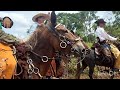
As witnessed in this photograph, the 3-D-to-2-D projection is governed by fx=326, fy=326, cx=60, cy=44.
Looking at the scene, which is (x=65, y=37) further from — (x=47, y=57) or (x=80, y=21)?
(x=80, y=21)

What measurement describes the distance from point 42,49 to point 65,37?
55 centimetres

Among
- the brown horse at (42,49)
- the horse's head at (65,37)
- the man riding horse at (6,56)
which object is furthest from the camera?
the horse's head at (65,37)

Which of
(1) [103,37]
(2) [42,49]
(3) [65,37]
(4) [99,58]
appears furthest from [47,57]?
(4) [99,58]

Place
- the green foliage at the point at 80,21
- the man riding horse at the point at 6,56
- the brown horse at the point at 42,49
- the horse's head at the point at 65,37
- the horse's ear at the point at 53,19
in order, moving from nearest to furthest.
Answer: the man riding horse at the point at 6,56 < the brown horse at the point at 42,49 < the horse's ear at the point at 53,19 < the horse's head at the point at 65,37 < the green foliage at the point at 80,21

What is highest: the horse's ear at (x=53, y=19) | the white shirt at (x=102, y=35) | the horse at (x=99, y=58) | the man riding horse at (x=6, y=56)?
the horse's ear at (x=53, y=19)

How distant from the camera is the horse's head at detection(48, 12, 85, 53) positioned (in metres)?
5.23

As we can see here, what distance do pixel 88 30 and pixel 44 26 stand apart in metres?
4.14

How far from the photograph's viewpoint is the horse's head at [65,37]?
17.2ft

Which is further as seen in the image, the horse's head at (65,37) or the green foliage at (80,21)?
the green foliage at (80,21)

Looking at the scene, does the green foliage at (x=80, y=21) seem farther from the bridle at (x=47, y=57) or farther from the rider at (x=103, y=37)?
the bridle at (x=47, y=57)

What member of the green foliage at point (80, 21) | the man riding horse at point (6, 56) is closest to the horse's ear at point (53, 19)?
the man riding horse at point (6, 56)

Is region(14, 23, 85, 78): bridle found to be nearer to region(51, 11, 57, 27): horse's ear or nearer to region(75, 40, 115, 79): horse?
region(51, 11, 57, 27): horse's ear

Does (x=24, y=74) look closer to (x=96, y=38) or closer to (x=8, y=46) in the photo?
(x=8, y=46)
